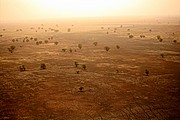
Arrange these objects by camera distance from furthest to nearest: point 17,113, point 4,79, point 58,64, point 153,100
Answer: point 58,64, point 4,79, point 153,100, point 17,113

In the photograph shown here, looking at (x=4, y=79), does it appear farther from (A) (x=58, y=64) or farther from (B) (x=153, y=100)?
(B) (x=153, y=100)

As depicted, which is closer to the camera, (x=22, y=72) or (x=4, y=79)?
(x=4, y=79)

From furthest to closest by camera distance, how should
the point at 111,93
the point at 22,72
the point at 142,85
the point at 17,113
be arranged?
the point at 22,72 → the point at 142,85 → the point at 111,93 → the point at 17,113

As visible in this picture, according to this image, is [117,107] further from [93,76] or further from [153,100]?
[93,76]

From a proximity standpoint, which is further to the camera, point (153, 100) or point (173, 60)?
point (173, 60)

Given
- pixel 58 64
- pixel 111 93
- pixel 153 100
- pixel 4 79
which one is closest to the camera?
pixel 153 100

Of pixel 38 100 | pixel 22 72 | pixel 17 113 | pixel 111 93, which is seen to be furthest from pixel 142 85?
pixel 22 72

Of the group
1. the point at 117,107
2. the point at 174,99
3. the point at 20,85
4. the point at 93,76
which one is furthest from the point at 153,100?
the point at 20,85

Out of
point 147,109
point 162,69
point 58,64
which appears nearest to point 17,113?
point 147,109

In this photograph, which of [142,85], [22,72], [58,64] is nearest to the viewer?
[142,85]
